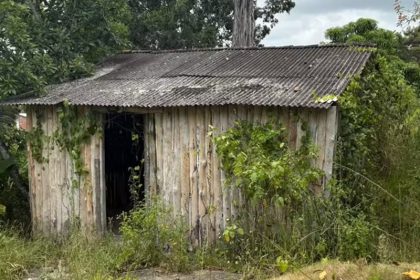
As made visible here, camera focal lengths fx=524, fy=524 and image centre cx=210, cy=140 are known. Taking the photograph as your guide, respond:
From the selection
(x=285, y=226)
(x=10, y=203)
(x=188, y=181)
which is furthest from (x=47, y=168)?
(x=285, y=226)

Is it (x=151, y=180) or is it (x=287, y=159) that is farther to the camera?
(x=151, y=180)

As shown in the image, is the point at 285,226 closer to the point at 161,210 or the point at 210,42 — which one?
the point at 161,210

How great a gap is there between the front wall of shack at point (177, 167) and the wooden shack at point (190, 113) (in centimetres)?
1

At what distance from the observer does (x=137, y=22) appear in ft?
58.4

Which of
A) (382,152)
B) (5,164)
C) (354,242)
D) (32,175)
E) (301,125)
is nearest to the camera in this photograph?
(354,242)

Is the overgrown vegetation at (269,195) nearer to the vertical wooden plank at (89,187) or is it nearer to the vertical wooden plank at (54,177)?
the vertical wooden plank at (89,187)

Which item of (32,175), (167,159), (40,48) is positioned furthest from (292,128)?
(40,48)

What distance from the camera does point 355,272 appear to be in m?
4.57

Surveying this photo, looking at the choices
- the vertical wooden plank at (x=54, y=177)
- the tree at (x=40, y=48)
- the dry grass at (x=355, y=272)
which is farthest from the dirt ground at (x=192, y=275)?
the tree at (x=40, y=48)

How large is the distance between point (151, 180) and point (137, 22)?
37.0 ft

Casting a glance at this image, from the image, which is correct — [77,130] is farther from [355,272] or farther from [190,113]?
[355,272]

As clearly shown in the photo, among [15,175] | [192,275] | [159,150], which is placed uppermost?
[159,150]

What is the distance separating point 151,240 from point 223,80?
8.08 ft

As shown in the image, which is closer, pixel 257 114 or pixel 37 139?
pixel 257 114
